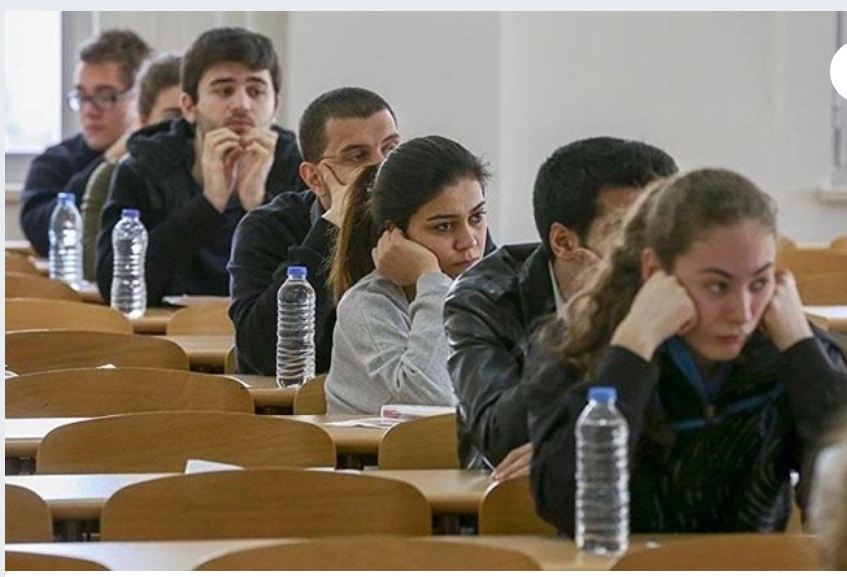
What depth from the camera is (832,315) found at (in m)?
5.06

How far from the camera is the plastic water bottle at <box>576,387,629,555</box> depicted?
2.62 meters

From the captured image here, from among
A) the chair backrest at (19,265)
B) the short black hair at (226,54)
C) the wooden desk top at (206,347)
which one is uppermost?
the short black hair at (226,54)

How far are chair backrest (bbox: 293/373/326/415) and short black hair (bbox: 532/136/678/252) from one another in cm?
92

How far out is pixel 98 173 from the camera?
6.59m

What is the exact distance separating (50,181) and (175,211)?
6.01 ft

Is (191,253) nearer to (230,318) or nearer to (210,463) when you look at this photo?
(230,318)

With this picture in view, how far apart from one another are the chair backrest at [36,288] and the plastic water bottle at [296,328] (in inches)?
44.1

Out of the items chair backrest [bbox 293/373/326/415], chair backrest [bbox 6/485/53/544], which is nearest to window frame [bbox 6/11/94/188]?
chair backrest [bbox 293/373/326/415]

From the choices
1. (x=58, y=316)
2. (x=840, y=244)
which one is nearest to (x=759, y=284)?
(x=58, y=316)

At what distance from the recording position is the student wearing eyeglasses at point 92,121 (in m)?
7.20

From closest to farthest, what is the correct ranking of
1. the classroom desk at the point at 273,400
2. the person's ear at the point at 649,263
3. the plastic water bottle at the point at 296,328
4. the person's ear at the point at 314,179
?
the person's ear at the point at 649,263
the classroom desk at the point at 273,400
the plastic water bottle at the point at 296,328
the person's ear at the point at 314,179

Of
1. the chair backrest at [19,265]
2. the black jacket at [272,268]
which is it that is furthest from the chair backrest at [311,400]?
the chair backrest at [19,265]

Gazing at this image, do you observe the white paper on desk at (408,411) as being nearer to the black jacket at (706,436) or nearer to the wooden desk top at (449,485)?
the wooden desk top at (449,485)

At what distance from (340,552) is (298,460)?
0.84 metres
